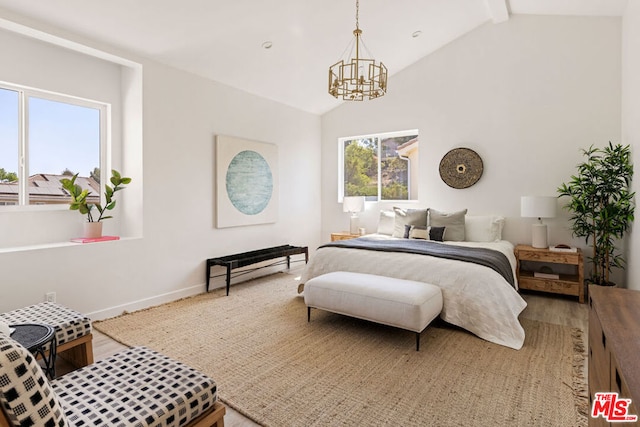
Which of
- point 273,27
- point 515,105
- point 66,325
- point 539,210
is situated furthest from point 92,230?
point 515,105

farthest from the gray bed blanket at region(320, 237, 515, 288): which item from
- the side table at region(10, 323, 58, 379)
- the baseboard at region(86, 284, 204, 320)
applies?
the side table at region(10, 323, 58, 379)

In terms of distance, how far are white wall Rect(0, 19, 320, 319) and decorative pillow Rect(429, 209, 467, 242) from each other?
7.74ft

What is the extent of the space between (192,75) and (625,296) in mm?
4324

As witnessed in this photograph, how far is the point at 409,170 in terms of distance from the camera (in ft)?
18.3

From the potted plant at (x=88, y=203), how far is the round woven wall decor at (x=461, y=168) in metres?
4.02

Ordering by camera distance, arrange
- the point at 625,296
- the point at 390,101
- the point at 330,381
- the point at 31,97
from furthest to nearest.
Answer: the point at 390,101 < the point at 31,97 < the point at 330,381 < the point at 625,296

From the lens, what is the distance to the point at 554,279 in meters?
3.98

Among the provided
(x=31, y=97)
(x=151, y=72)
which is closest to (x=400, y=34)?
(x=151, y=72)

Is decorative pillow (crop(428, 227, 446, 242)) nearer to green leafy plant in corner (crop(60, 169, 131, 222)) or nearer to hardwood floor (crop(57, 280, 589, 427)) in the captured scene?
hardwood floor (crop(57, 280, 589, 427))

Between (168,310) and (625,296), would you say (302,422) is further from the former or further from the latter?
(168,310)

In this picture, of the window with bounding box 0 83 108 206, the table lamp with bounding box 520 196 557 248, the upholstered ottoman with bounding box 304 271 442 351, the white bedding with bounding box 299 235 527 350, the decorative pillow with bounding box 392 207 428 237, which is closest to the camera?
the upholstered ottoman with bounding box 304 271 442 351

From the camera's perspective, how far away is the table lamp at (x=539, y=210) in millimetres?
4043

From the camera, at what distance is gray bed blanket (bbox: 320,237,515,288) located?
124 inches

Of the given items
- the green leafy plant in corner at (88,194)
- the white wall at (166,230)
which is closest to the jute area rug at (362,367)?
the white wall at (166,230)
